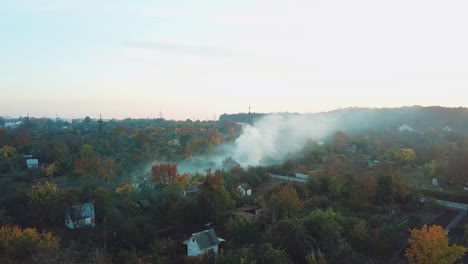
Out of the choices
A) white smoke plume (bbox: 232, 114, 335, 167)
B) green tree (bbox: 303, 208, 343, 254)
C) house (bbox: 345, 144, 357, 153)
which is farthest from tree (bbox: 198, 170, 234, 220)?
house (bbox: 345, 144, 357, 153)

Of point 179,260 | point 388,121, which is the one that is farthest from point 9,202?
point 388,121

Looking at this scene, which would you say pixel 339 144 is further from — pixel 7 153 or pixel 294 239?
pixel 7 153

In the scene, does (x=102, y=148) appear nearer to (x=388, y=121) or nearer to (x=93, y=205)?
(x=93, y=205)

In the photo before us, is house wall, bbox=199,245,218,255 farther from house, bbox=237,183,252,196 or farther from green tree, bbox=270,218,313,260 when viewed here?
house, bbox=237,183,252,196

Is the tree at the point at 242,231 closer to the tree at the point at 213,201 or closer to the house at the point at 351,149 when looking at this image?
the tree at the point at 213,201

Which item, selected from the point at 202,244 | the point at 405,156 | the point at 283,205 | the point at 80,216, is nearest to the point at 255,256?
the point at 202,244

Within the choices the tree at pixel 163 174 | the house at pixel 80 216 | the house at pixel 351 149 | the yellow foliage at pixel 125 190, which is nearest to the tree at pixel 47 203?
the house at pixel 80 216

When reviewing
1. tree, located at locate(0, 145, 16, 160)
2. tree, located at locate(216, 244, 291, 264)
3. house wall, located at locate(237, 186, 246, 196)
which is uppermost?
tree, located at locate(0, 145, 16, 160)

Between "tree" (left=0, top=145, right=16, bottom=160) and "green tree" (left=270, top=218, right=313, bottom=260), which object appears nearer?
"green tree" (left=270, top=218, right=313, bottom=260)
